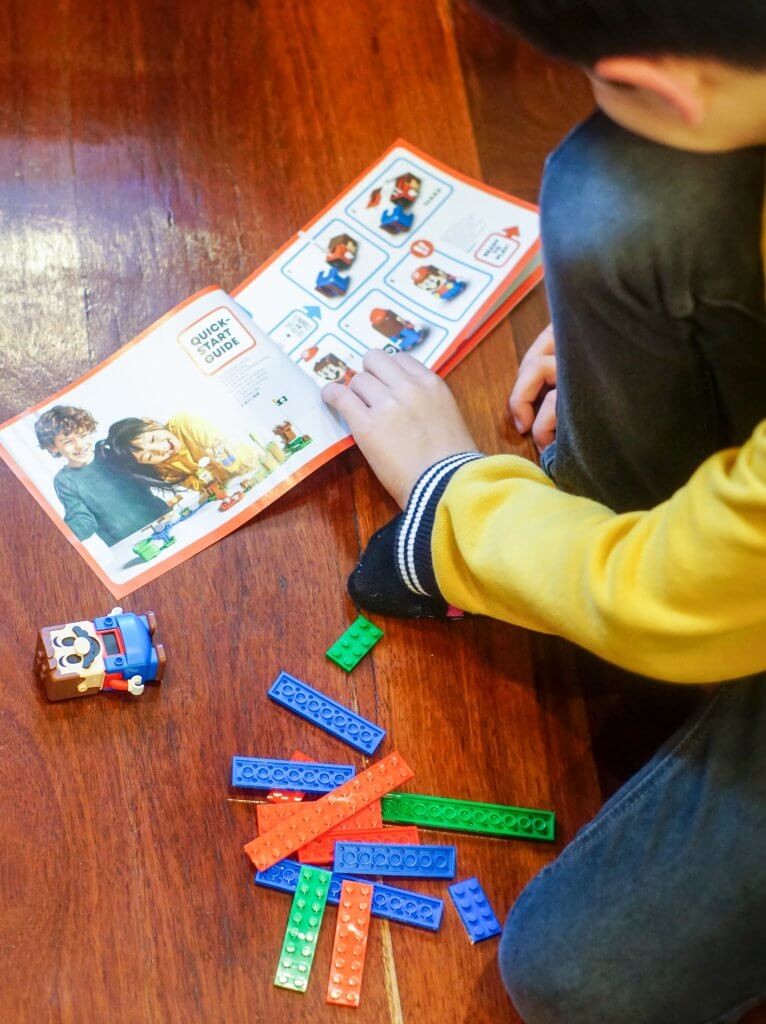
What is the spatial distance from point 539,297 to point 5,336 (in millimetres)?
540

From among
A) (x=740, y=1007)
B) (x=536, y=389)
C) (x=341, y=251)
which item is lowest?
(x=740, y=1007)

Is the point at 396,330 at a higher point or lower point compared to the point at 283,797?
higher

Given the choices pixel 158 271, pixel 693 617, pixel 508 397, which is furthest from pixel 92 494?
pixel 693 617

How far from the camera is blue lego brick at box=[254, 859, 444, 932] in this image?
893 millimetres

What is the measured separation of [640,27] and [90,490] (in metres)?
0.63

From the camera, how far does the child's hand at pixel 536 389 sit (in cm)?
110

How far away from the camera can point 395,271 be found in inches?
46.1

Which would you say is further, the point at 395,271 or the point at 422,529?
the point at 395,271

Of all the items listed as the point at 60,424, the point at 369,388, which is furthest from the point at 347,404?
the point at 60,424

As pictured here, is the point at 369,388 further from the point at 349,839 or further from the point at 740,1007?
the point at 740,1007

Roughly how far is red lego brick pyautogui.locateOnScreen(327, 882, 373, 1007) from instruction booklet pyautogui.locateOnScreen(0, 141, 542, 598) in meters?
0.32

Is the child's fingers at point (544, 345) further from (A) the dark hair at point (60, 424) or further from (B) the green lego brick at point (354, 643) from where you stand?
(A) the dark hair at point (60, 424)

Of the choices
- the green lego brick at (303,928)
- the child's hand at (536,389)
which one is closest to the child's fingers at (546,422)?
the child's hand at (536,389)

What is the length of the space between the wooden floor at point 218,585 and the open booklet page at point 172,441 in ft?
0.07
